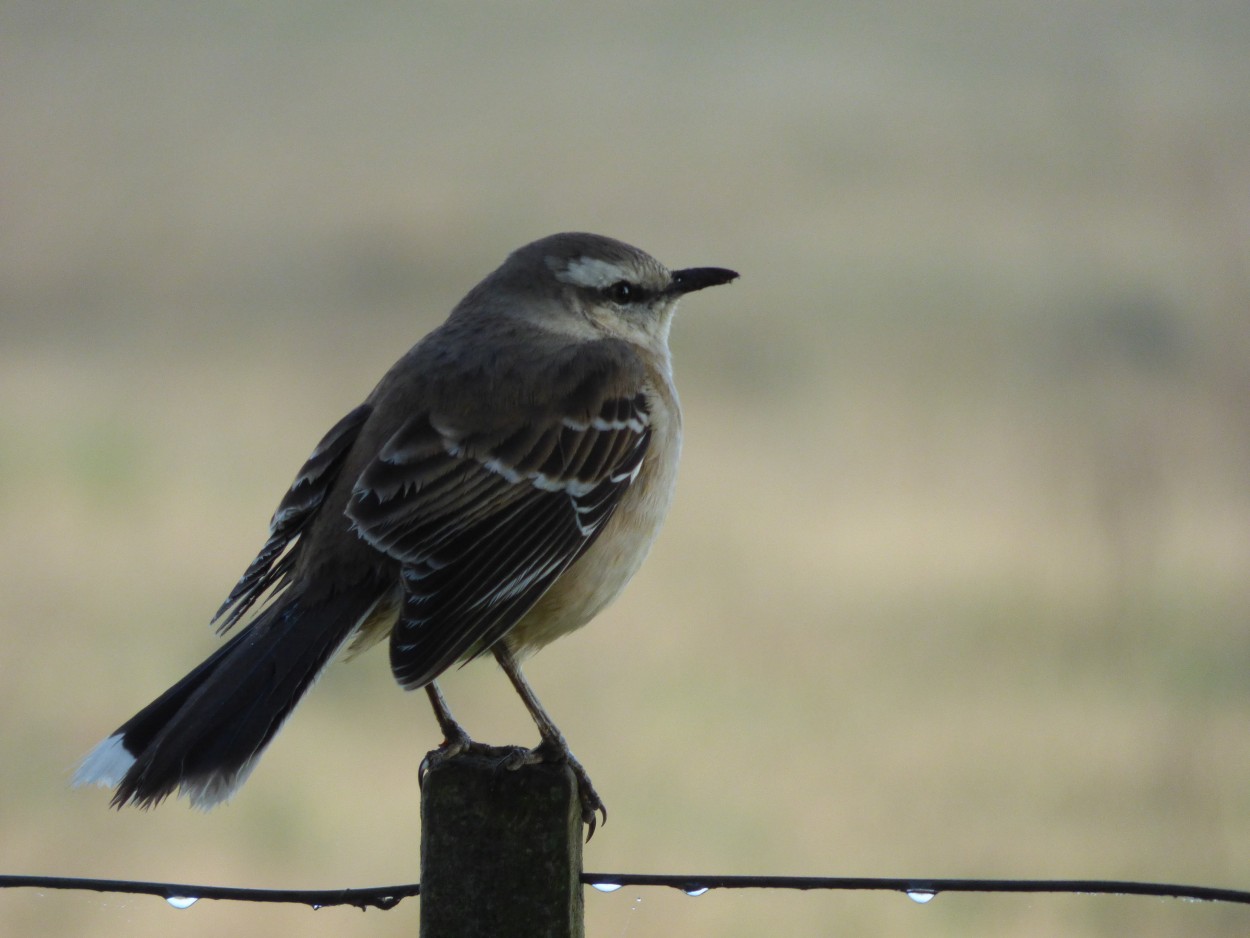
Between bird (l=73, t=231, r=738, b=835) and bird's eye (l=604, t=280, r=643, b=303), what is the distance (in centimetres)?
30

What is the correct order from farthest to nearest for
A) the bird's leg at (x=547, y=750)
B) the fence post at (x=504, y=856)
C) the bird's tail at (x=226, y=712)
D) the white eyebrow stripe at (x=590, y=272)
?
the white eyebrow stripe at (x=590, y=272) → the bird's tail at (x=226, y=712) → the bird's leg at (x=547, y=750) → the fence post at (x=504, y=856)

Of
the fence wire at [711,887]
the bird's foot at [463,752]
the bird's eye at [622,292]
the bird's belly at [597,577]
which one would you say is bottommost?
the fence wire at [711,887]

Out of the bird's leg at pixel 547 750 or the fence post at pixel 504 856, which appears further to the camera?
the bird's leg at pixel 547 750

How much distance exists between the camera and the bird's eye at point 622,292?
4.31m

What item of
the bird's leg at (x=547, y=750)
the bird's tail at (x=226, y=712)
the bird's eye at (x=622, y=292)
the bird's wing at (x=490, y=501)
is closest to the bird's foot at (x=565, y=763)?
the bird's leg at (x=547, y=750)

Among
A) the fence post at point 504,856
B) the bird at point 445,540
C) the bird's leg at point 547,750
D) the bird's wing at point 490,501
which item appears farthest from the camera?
the bird's wing at point 490,501

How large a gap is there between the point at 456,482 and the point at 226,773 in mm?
919

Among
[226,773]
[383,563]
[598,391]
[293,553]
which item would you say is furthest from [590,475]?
[226,773]

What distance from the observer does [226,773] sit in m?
2.78

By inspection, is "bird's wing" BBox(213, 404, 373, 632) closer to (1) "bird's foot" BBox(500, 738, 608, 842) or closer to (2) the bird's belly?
(2) the bird's belly

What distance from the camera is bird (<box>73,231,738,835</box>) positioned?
9.59 ft

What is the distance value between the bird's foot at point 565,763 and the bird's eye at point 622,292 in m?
1.74

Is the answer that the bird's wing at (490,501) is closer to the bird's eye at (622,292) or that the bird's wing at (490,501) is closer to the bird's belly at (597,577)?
the bird's belly at (597,577)

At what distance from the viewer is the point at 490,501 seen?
3346 mm
